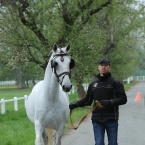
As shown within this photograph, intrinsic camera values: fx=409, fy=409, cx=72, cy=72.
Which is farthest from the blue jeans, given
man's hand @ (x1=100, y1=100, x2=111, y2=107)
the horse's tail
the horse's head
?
the horse's tail

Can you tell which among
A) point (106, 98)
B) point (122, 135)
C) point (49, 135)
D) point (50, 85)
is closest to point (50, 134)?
point (49, 135)

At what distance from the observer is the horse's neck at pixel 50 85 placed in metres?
6.79

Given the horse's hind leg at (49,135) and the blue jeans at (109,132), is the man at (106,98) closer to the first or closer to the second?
the blue jeans at (109,132)

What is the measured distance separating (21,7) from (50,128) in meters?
9.85

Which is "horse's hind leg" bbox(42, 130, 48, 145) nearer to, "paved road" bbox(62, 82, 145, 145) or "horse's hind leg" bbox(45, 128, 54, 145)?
"horse's hind leg" bbox(45, 128, 54, 145)

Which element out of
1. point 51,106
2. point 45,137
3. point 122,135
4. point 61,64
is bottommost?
point 122,135

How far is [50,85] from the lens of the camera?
6.88 m

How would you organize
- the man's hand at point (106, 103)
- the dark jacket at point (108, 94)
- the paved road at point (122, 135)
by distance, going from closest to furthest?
the man's hand at point (106, 103), the dark jacket at point (108, 94), the paved road at point (122, 135)

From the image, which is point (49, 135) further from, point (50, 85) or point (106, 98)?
point (106, 98)

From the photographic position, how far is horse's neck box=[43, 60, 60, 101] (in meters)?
6.79

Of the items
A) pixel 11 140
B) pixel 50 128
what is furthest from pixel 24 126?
pixel 50 128

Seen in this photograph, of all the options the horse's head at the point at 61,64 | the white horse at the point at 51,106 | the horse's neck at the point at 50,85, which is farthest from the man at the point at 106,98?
the horse's neck at the point at 50,85

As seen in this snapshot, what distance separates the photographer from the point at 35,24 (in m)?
16.8

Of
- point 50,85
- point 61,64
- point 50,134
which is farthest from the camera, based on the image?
point 50,134
